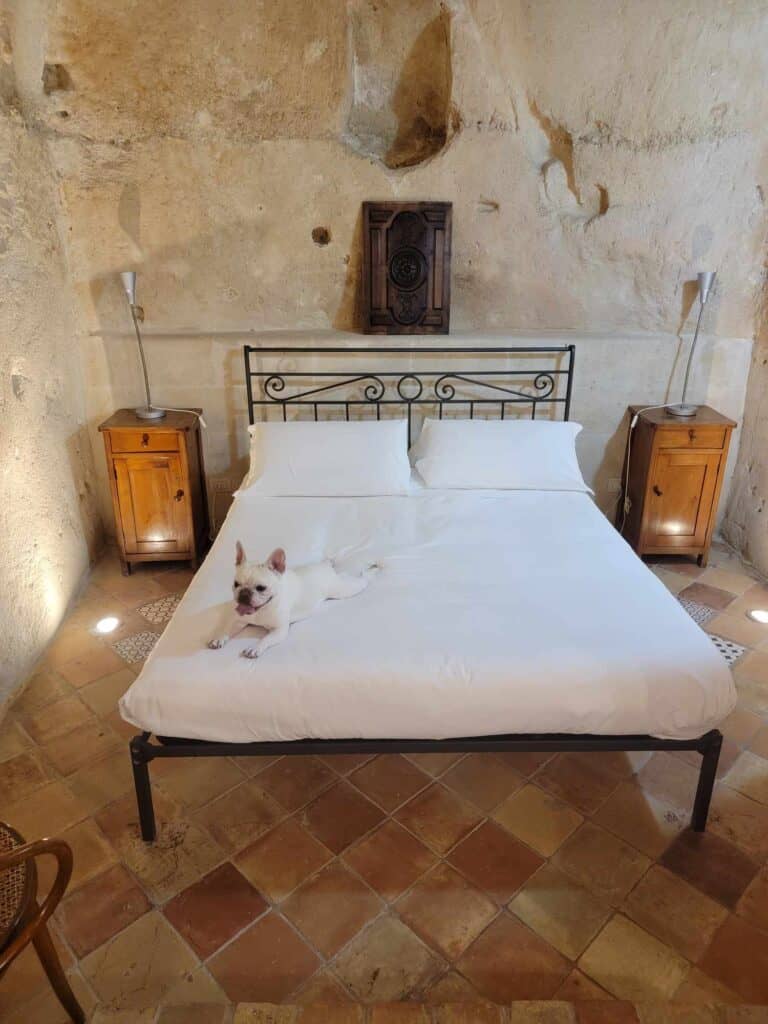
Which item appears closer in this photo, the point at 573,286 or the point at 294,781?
the point at 294,781

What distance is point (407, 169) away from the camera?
3.60m

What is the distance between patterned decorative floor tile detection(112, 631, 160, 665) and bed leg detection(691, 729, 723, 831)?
7.29ft

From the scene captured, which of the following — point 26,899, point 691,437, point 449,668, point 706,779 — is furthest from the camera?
point 691,437

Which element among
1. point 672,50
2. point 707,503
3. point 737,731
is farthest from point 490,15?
point 737,731

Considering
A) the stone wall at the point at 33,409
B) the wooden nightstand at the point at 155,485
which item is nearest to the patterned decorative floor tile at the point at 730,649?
the wooden nightstand at the point at 155,485

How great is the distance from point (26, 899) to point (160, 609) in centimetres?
206

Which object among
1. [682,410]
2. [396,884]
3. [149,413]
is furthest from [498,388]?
[396,884]

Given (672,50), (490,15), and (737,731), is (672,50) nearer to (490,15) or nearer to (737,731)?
(490,15)

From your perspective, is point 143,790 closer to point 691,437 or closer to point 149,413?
point 149,413

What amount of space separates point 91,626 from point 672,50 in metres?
3.97

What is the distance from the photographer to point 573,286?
3.80 meters

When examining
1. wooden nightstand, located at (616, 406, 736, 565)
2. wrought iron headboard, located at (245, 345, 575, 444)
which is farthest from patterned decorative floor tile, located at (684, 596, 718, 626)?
wrought iron headboard, located at (245, 345, 575, 444)

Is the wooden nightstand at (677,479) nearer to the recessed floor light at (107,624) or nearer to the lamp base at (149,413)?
the lamp base at (149,413)

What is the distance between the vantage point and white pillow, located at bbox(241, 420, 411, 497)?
3.30m
